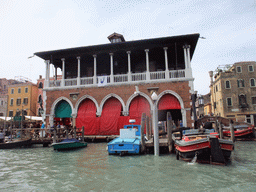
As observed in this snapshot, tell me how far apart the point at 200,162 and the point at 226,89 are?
988 inches

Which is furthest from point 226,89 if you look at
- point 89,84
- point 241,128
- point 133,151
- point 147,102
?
point 133,151

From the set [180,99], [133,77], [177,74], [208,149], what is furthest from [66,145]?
[177,74]

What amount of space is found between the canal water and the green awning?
9.30m

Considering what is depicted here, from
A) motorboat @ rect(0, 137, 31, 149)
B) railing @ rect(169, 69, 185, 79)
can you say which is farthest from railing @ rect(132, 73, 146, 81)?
motorboat @ rect(0, 137, 31, 149)

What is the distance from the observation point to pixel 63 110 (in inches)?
704

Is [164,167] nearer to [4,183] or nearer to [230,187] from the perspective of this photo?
[230,187]

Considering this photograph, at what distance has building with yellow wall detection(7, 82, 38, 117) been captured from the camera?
3619 centimetres

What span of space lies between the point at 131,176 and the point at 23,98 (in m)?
36.3

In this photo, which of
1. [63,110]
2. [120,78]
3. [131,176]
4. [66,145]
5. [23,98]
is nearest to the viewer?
[131,176]

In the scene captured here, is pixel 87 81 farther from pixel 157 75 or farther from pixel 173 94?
pixel 173 94

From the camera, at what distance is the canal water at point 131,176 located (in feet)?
17.9

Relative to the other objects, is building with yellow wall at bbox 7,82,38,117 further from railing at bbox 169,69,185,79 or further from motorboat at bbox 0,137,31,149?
railing at bbox 169,69,185,79

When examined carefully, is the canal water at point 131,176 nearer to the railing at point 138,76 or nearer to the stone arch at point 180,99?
the stone arch at point 180,99

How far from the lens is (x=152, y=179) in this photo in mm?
6051
